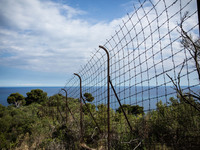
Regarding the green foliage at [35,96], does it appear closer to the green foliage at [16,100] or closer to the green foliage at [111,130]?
the green foliage at [16,100]

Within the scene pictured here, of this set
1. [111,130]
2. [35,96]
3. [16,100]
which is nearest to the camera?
[111,130]

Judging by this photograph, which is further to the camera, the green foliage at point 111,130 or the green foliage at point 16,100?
the green foliage at point 16,100

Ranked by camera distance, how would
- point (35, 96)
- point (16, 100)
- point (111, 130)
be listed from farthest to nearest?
point (16, 100)
point (35, 96)
point (111, 130)

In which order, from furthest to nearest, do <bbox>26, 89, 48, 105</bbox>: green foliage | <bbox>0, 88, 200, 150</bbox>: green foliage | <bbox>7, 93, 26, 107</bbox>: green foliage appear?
1. <bbox>7, 93, 26, 107</bbox>: green foliage
2. <bbox>26, 89, 48, 105</bbox>: green foliage
3. <bbox>0, 88, 200, 150</bbox>: green foliage

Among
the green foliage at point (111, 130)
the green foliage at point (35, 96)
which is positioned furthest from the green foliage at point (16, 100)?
the green foliage at point (111, 130)

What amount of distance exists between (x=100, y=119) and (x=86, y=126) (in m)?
0.62

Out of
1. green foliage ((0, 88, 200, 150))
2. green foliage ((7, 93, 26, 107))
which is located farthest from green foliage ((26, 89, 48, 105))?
green foliage ((0, 88, 200, 150))

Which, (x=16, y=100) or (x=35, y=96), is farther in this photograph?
(x=16, y=100)

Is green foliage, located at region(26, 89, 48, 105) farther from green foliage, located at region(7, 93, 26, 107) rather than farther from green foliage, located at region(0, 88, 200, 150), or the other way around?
green foliage, located at region(0, 88, 200, 150)

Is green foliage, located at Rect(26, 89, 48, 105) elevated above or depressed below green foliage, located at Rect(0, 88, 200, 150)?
above

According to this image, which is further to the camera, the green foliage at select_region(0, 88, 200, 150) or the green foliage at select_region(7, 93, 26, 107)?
the green foliage at select_region(7, 93, 26, 107)

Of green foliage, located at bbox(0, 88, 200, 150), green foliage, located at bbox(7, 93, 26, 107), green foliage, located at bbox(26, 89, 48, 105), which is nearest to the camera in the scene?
green foliage, located at bbox(0, 88, 200, 150)

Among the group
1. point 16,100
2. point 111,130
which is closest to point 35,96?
point 16,100

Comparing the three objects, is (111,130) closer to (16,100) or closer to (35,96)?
(35,96)
